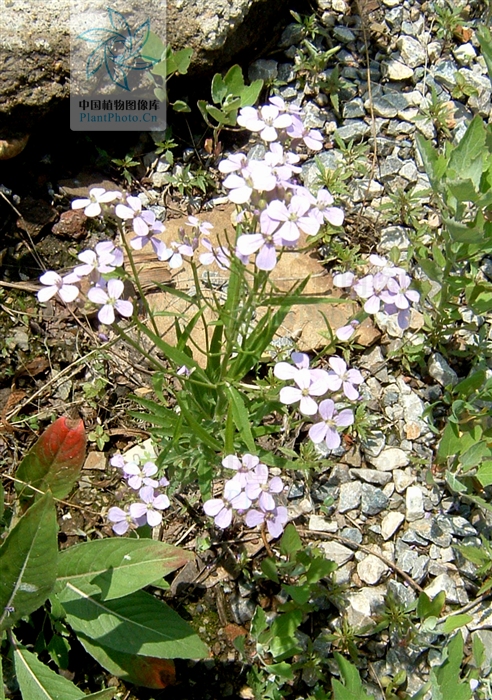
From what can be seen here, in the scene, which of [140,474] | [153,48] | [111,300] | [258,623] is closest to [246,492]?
[140,474]

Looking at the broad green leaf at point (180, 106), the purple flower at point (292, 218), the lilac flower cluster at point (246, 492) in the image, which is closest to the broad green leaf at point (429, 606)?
the lilac flower cluster at point (246, 492)

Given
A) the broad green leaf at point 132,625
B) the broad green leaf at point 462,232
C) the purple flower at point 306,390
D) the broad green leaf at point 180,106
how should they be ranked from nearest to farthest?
1. the purple flower at point 306,390
2. the broad green leaf at point 132,625
3. the broad green leaf at point 462,232
4. the broad green leaf at point 180,106

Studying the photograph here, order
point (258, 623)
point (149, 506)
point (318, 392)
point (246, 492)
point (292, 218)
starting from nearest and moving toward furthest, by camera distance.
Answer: point (292, 218)
point (318, 392)
point (246, 492)
point (149, 506)
point (258, 623)

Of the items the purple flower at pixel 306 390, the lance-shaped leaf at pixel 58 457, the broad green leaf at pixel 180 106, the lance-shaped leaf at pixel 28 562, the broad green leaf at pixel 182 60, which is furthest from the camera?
the broad green leaf at pixel 180 106

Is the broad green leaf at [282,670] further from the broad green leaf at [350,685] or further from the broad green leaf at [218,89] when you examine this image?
the broad green leaf at [218,89]

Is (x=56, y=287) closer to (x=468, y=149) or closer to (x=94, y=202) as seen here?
(x=94, y=202)

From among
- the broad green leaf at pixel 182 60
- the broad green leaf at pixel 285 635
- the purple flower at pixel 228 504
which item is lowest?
the broad green leaf at pixel 285 635
